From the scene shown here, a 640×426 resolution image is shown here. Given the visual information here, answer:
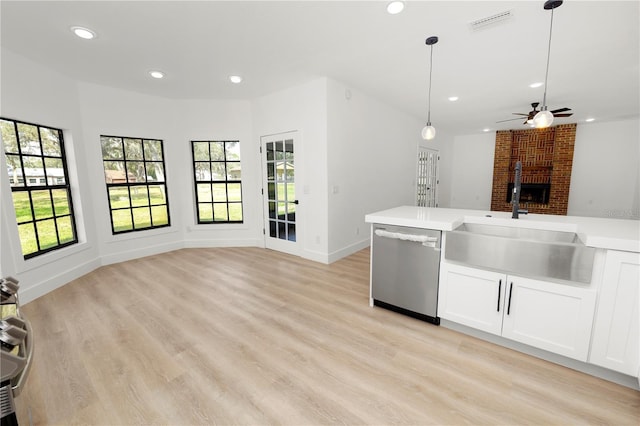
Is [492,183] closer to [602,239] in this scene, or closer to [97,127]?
[602,239]

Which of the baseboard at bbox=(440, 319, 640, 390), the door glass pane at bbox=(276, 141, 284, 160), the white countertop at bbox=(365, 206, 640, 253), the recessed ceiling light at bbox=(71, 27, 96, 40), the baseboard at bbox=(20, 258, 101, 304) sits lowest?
the baseboard at bbox=(440, 319, 640, 390)

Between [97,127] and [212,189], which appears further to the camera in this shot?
[212,189]

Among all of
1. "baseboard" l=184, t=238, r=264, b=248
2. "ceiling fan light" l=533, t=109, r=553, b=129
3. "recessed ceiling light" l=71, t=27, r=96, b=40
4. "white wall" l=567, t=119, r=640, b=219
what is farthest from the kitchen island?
"white wall" l=567, t=119, r=640, b=219

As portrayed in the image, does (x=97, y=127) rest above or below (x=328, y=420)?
above

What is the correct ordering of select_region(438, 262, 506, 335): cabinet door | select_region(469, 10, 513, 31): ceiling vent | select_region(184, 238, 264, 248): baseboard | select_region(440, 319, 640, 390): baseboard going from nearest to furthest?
select_region(440, 319, 640, 390): baseboard < select_region(438, 262, 506, 335): cabinet door < select_region(469, 10, 513, 31): ceiling vent < select_region(184, 238, 264, 248): baseboard

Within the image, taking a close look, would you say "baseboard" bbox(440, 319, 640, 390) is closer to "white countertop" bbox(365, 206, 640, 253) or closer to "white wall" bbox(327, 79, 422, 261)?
"white countertop" bbox(365, 206, 640, 253)

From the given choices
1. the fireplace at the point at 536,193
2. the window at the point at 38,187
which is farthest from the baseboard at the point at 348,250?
the fireplace at the point at 536,193

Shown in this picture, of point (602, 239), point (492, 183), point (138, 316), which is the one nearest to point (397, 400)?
point (602, 239)

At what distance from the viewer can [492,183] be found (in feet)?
27.0

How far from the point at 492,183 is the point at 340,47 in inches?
299

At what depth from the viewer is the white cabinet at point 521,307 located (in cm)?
172

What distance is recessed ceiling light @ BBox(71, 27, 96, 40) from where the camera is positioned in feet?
7.96

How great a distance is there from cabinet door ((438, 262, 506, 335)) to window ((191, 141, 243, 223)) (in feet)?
12.8

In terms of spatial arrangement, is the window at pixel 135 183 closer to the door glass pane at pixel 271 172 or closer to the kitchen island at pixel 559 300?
the door glass pane at pixel 271 172
